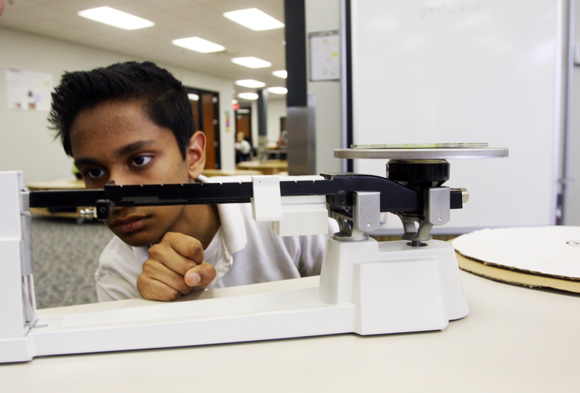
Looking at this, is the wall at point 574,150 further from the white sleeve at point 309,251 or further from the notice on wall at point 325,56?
the white sleeve at point 309,251

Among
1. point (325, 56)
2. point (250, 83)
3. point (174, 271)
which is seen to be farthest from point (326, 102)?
point (250, 83)

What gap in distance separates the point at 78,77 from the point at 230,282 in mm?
545

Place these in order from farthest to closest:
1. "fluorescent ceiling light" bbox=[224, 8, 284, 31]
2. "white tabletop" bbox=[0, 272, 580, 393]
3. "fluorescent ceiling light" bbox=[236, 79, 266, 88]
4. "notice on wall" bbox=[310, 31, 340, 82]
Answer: "fluorescent ceiling light" bbox=[236, 79, 266, 88], "notice on wall" bbox=[310, 31, 340, 82], "fluorescent ceiling light" bbox=[224, 8, 284, 31], "white tabletop" bbox=[0, 272, 580, 393]

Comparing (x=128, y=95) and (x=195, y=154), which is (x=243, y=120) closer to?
(x=195, y=154)

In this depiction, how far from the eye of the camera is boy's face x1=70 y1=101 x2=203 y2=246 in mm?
757

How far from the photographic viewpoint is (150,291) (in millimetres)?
590

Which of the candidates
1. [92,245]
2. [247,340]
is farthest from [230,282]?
[92,245]

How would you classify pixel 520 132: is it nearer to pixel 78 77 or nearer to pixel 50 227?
pixel 78 77

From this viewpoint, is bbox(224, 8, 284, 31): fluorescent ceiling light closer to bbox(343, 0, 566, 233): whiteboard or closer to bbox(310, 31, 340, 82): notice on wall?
bbox(310, 31, 340, 82): notice on wall

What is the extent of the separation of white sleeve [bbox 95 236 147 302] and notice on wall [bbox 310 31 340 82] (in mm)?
1360

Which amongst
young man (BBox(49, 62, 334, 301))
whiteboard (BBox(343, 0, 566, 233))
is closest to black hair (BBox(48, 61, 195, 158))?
young man (BBox(49, 62, 334, 301))

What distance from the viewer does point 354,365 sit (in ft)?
1.25

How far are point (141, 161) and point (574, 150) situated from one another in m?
1.99

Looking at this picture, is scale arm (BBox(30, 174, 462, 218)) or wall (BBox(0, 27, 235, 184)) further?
wall (BBox(0, 27, 235, 184))
